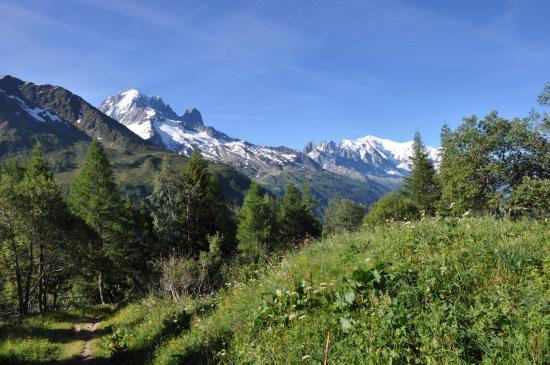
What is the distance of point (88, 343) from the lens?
56.7 feet

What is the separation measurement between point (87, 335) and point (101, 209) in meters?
18.4

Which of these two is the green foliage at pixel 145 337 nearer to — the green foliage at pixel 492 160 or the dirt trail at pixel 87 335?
the dirt trail at pixel 87 335

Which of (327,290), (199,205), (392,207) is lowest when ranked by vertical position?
(392,207)

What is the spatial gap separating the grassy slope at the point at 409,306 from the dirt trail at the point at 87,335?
23.7 ft

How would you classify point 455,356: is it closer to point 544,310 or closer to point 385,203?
point 544,310

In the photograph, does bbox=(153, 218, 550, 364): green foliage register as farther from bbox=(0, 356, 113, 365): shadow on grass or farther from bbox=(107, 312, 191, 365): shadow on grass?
bbox=(0, 356, 113, 365): shadow on grass

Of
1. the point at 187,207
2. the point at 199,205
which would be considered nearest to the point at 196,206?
the point at 199,205

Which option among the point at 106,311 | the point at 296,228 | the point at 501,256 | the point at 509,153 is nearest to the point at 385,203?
the point at 296,228

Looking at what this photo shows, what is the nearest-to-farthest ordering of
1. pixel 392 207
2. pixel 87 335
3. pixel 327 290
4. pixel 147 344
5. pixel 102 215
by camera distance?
pixel 327 290
pixel 147 344
pixel 87 335
pixel 102 215
pixel 392 207

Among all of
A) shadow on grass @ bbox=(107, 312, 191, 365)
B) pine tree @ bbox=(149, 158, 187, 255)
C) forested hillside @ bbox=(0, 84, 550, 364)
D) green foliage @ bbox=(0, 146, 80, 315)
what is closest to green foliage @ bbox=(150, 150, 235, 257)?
pine tree @ bbox=(149, 158, 187, 255)

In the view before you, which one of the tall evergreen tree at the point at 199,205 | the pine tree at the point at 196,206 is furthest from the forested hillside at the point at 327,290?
the tall evergreen tree at the point at 199,205

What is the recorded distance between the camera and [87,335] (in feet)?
63.1

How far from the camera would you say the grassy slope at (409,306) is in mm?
4707

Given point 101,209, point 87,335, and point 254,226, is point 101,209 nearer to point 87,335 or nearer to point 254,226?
point 87,335
